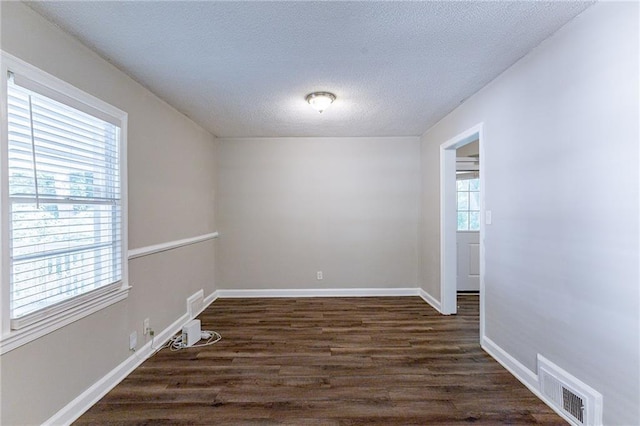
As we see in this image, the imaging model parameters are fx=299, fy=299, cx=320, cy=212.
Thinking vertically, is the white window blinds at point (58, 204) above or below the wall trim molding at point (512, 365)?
above

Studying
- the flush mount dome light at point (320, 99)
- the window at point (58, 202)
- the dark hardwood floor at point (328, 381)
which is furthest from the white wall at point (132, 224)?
the flush mount dome light at point (320, 99)

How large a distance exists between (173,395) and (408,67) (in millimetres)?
3005

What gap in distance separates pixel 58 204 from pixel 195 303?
2.28m

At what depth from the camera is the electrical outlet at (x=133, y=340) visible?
2.48m

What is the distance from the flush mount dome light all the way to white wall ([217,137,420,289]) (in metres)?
1.64

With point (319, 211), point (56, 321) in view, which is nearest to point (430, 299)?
point (319, 211)

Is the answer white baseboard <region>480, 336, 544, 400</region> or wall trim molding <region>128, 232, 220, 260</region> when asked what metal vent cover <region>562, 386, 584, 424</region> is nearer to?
white baseboard <region>480, 336, 544, 400</region>

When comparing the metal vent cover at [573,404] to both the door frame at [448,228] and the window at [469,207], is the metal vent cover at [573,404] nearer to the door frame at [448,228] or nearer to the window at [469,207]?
the door frame at [448,228]

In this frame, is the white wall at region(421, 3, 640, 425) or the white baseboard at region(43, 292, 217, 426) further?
the white baseboard at region(43, 292, 217, 426)

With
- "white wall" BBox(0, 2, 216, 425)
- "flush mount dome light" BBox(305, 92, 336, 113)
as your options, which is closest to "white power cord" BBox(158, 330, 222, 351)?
"white wall" BBox(0, 2, 216, 425)

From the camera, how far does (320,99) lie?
2.87 m

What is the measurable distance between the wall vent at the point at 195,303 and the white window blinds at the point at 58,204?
1.39m

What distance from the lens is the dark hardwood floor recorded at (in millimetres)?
1921

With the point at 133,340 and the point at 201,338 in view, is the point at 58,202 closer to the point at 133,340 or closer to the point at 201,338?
the point at 133,340
